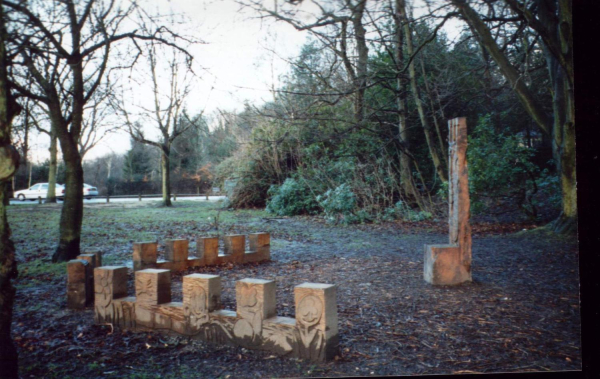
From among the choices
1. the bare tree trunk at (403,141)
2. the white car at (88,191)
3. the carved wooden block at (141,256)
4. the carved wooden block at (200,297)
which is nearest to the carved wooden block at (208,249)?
the carved wooden block at (141,256)

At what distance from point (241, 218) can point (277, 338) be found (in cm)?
362

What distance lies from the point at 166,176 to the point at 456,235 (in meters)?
2.20

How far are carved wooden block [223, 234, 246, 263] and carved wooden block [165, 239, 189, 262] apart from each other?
39 cm

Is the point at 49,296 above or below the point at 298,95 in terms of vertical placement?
below

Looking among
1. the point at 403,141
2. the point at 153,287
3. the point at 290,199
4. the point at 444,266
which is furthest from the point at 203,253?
the point at 403,141

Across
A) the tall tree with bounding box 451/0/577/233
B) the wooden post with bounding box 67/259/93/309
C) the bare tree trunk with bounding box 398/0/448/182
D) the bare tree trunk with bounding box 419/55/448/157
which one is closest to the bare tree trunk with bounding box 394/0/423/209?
the bare tree trunk with bounding box 398/0/448/182

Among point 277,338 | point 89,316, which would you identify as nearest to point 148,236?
point 89,316

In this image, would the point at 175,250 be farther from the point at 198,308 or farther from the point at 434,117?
the point at 434,117

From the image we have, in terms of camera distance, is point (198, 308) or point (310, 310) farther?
point (198, 308)

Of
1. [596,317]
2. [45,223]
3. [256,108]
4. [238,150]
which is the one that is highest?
[256,108]

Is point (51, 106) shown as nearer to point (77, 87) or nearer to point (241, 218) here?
point (77, 87)

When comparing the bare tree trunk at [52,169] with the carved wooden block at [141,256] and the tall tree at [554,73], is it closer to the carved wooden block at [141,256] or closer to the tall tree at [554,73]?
the carved wooden block at [141,256]

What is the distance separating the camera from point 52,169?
283 cm

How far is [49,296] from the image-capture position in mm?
2584
